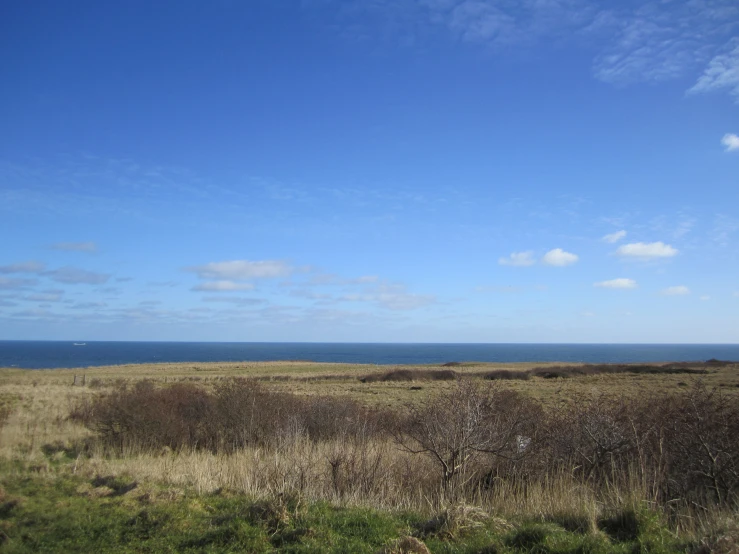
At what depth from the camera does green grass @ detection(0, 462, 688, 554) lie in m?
5.34

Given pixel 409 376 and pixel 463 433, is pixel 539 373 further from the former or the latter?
pixel 463 433

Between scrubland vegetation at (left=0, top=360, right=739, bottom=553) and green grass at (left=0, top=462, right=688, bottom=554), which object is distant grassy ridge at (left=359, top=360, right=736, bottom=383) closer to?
scrubland vegetation at (left=0, top=360, right=739, bottom=553)

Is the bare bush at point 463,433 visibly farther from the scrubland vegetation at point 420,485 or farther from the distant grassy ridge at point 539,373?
the distant grassy ridge at point 539,373

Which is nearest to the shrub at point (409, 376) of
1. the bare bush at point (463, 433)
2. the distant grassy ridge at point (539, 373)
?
the distant grassy ridge at point (539, 373)

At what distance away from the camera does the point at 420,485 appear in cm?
884

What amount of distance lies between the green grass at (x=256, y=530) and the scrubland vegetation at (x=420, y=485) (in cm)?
3

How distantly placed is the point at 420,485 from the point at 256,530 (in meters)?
3.77

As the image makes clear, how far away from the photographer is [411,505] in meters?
7.68

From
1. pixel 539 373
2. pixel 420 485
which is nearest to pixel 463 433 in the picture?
pixel 420 485

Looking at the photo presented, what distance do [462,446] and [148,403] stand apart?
461 inches

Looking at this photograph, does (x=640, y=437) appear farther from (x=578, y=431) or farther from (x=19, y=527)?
(x=19, y=527)

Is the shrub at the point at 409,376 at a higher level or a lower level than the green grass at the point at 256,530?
lower

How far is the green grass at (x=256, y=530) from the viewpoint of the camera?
17.5 ft

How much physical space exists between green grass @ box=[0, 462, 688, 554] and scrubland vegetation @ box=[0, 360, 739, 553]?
27 mm
